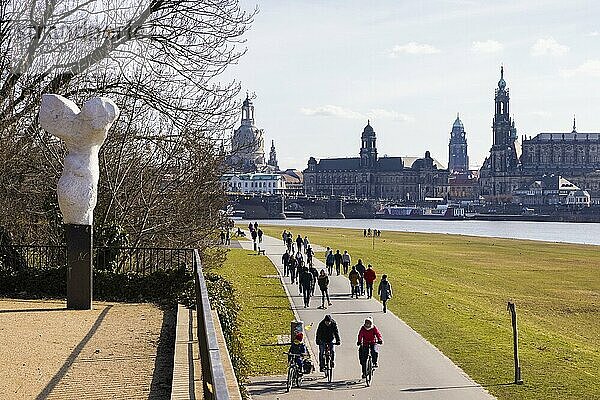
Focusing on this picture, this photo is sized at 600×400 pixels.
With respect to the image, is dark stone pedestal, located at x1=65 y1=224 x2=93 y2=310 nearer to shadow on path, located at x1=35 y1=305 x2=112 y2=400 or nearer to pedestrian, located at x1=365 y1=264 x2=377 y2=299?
shadow on path, located at x1=35 y1=305 x2=112 y2=400

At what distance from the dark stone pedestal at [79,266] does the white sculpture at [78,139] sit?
0.68 feet

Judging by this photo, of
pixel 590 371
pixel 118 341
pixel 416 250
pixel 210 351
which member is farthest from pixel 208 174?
pixel 416 250

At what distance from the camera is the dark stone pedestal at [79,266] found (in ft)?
53.0

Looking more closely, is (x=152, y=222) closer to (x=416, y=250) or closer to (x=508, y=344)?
(x=508, y=344)

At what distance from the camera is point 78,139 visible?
634 inches

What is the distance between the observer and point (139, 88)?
19.9 m

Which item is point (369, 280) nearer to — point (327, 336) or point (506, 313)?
point (506, 313)

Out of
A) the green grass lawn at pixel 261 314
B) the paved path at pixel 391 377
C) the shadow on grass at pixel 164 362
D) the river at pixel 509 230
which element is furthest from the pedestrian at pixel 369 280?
the river at pixel 509 230

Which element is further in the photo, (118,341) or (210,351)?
(118,341)

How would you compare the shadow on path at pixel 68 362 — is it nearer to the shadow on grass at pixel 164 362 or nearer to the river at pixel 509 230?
the shadow on grass at pixel 164 362

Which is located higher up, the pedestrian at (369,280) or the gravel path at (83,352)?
the gravel path at (83,352)

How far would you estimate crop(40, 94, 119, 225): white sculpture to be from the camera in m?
15.9

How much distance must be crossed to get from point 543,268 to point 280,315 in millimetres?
32227

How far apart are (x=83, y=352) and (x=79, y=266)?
467 centimetres
